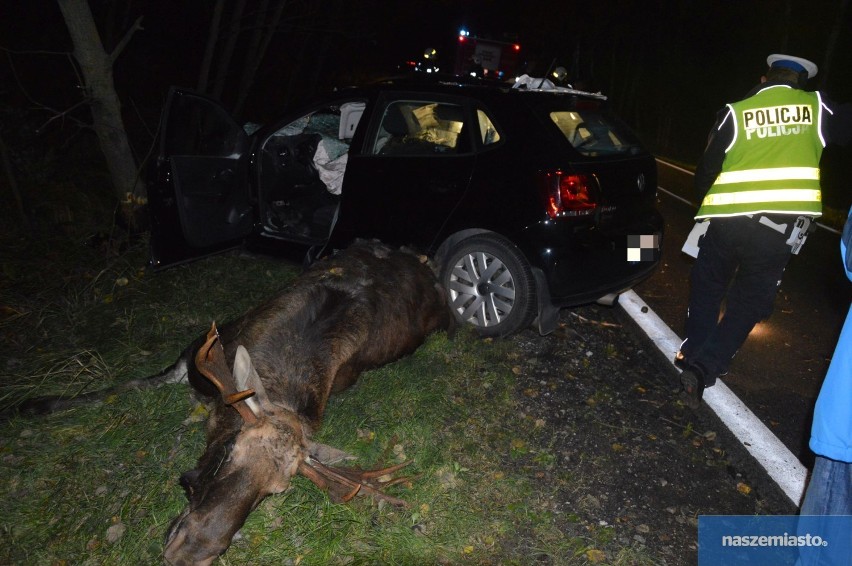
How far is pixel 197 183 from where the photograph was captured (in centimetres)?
508

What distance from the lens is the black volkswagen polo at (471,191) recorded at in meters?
4.22

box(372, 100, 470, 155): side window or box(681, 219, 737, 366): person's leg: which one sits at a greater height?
box(372, 100, 470, 155): side window

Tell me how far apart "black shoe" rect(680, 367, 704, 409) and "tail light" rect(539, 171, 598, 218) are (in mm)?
1319

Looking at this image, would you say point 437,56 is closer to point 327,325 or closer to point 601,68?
Answer: point 327,325

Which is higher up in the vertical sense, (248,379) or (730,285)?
(248,379)

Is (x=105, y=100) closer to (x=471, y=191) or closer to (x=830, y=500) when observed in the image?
(x=471, y=191)

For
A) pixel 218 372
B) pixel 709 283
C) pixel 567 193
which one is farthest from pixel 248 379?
pixel 709 283

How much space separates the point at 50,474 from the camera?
3174 mm

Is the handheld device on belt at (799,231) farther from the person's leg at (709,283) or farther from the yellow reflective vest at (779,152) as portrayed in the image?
the person's leg at (709,283)

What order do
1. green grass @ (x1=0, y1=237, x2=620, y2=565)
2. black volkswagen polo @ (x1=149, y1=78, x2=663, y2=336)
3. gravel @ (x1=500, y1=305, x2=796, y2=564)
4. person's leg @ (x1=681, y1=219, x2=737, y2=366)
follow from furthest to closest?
black volkswagen polo @ (x1=149, y1=78, x2=663, y2=336), person's leg @ (x1=681, y1=219, x2=737, y2=366), gravel @ (x1=500, y1=305, x2=796, y2=564), green grass @ (x1=0, y1=237, x2=620, y2=565)

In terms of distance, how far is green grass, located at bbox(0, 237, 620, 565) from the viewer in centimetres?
280

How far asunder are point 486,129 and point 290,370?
2457mm

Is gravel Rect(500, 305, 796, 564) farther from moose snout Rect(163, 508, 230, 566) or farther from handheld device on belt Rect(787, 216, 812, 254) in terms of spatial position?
moose snout Rect(163, 508, 230, 566)

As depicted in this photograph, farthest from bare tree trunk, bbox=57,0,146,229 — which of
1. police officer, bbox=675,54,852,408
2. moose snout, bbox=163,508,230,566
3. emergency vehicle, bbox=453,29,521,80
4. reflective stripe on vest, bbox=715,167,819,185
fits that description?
emergency vehicle, bbox=453,29,521,80
